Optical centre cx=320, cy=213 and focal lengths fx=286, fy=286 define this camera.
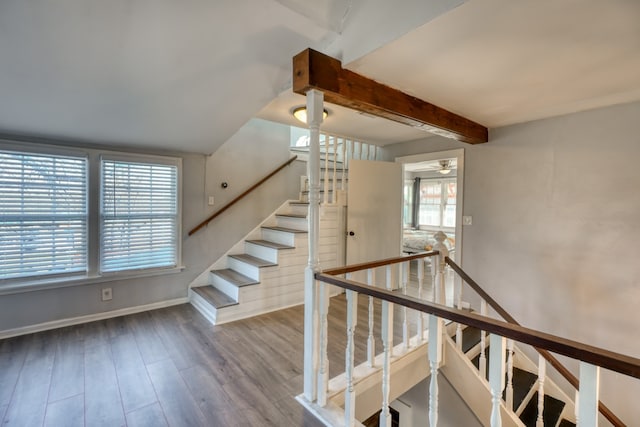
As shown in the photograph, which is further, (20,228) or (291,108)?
(291,108)

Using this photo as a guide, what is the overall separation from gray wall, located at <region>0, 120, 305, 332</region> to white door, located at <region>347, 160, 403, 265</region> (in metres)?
1.17

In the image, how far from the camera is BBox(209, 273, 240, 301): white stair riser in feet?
10.5

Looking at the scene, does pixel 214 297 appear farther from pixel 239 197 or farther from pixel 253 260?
pixel 239 197

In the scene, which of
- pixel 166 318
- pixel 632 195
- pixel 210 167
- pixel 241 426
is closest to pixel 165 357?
pixel 166 318

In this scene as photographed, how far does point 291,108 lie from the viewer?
2934 millimetres

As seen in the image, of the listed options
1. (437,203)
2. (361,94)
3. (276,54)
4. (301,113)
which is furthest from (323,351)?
(437,203)

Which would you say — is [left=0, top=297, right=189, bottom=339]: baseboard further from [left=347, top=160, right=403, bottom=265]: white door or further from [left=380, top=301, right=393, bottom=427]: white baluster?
[left=380, top=301, right=393, bottom=427]: white baluster

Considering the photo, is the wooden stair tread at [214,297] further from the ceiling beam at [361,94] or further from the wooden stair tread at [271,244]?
the ceiling beam at [361,94]

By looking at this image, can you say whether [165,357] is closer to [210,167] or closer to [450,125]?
[210,167]

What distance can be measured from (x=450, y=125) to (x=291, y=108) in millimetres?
1589

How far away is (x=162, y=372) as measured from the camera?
84.9 inches

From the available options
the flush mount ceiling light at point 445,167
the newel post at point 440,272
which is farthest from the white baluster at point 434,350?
the flush mount ceiling light at point 445,167

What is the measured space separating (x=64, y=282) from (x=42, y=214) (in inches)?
27.8

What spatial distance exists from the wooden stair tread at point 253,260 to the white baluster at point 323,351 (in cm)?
158
